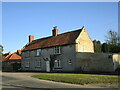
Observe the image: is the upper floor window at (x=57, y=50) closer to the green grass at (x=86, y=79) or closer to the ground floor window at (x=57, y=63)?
the ground floor window at (x=57, y=63)

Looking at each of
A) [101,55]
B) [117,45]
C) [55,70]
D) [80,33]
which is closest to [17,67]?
[55,70]

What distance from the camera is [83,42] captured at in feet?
111

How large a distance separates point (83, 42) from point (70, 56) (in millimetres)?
4374

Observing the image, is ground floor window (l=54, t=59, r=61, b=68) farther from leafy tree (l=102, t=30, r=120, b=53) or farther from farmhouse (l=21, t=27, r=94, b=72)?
leafy tree (l=102, t=30, r=120, b=53)

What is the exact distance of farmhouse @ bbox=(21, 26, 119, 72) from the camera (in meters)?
30.2

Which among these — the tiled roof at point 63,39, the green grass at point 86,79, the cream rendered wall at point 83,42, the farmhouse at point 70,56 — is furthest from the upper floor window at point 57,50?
the green grass at point 86,79

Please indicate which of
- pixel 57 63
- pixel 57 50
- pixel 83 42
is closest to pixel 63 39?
pixel 57 50

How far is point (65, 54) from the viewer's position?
109 feet

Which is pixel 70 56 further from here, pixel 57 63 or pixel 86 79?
pixel 86 79

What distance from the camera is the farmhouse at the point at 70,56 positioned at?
30222mm

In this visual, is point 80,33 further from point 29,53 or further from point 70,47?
point 29,53

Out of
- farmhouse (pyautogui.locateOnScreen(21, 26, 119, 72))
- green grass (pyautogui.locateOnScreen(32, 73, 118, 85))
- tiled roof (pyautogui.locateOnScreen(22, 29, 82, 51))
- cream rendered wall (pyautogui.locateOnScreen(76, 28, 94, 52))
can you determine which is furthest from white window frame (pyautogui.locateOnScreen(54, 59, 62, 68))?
green grass (pyautogui.locateOnScreen(32, 73, 118, 85))

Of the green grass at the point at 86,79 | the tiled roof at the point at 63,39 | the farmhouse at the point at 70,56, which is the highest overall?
the tiled roof at the point at 63,39

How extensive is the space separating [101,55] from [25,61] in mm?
22904
